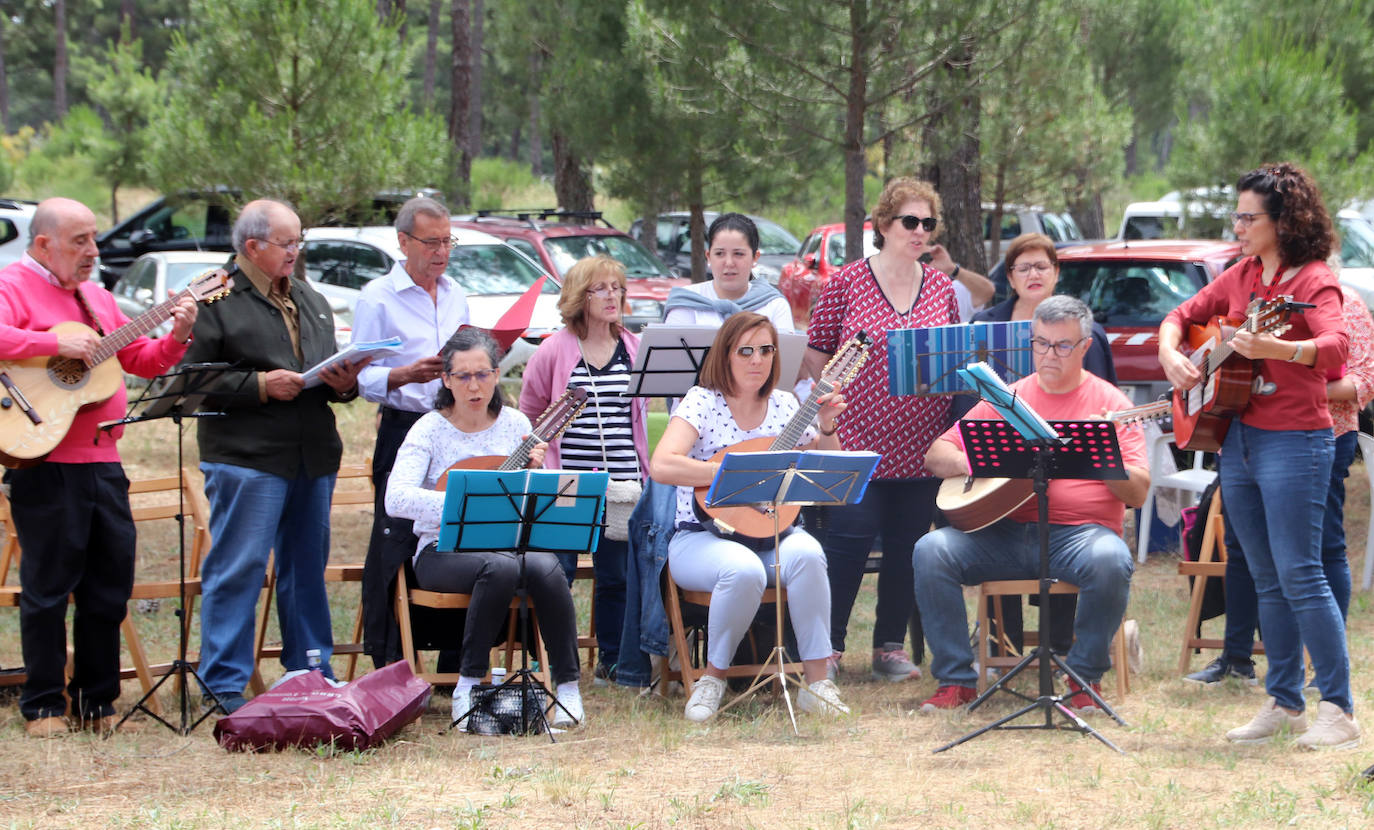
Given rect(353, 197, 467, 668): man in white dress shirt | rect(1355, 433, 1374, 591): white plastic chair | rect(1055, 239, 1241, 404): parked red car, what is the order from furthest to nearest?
rect(1055, 239, 1241, 404): parked red car, rect(1355, 433, 1374, 591): white plastic chair, rect(353, 197, 467, 668): man in white dress shirt

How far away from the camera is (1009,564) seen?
17.9 feet

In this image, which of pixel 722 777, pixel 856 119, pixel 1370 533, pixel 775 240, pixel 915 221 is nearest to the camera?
pixel 722 777

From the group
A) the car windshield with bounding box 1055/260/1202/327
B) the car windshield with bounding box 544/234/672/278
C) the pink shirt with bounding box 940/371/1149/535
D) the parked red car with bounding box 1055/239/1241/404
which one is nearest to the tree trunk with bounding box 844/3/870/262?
the car windshield with bounding box 1055/260/1202/327

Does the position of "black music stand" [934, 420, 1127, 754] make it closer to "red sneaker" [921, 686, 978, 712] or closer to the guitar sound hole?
"red sneaker" [921, 686, 978, 712]

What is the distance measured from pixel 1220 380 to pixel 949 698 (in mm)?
1589

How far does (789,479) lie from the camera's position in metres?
5.00

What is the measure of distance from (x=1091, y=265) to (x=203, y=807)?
8108 millimetres

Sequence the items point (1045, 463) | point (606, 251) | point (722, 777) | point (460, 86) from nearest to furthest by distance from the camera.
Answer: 1. point (722, 777)
2. point (1045, 463)
3. point (606, 251)
4. point (460, 86)

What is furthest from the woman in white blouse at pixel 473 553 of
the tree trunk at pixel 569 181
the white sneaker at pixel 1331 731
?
the tree trunk at pixel 569 181

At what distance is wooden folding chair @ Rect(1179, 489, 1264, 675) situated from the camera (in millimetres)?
6008

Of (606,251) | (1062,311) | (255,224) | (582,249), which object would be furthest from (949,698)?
(582,249)

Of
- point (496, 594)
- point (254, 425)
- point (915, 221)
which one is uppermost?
point (915, 221)

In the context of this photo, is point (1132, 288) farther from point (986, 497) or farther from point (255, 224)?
point (255, 224)

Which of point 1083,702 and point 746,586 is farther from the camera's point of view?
point 1083,702
